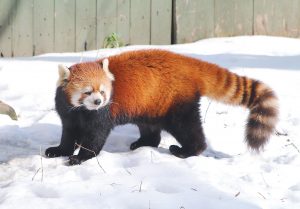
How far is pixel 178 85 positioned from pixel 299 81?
2137 mm

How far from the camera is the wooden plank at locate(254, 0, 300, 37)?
27.5 ft

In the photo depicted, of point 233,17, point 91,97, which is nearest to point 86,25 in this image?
point 233,17

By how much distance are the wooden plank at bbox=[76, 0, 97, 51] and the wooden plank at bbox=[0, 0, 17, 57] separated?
790mm

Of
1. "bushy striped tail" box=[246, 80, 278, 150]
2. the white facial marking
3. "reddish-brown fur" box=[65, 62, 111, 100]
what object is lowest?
"bushy striped tail" box=[246, 80, 278, 150]

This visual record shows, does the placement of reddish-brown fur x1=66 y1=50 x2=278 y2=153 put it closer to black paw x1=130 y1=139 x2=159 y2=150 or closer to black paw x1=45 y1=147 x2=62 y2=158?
black paw x1=130 y1=139 x2=159 y2=150

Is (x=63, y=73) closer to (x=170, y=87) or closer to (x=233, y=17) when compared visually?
(x=170, y=87)

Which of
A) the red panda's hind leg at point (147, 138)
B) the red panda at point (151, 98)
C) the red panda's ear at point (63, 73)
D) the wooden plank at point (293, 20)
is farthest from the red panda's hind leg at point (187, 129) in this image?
the wooden plank at point (293, 20)

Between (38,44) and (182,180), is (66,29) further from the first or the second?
(182,180)

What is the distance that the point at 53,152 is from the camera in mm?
4520

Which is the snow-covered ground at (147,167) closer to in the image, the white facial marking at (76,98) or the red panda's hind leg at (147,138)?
the red panda's hind leg at (147,138)

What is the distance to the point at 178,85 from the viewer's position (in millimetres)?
4488

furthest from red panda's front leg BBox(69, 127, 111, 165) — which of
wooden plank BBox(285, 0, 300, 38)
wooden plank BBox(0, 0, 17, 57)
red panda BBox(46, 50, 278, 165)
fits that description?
wooden plank BBox(285, 0, 300, 38)

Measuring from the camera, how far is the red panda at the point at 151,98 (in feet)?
14.1

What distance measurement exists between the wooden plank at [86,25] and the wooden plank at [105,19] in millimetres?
50
